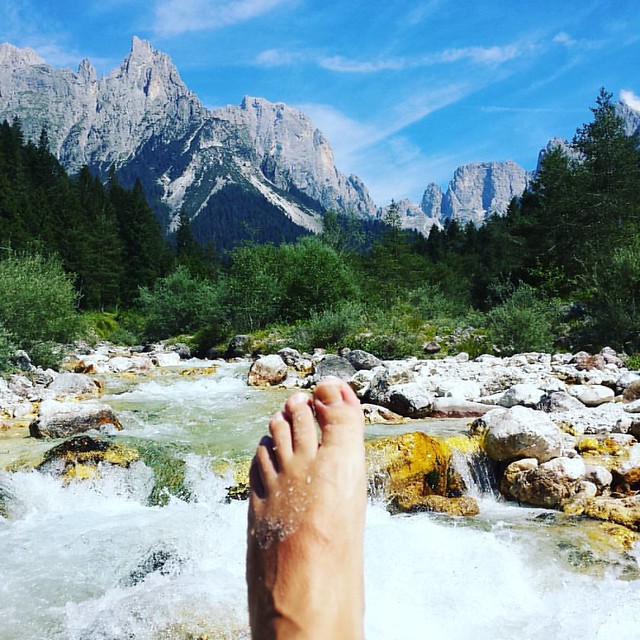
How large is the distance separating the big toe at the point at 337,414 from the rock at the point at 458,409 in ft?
13.5

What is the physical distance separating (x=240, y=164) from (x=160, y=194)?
72.3 ft

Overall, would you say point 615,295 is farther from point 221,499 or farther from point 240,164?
point 240,164

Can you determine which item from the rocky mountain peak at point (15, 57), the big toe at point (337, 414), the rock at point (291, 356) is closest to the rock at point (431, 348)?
the rock at point (291, 356)

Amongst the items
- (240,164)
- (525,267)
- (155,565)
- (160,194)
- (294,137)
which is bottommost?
(155,565)

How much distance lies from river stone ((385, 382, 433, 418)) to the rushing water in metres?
1.87

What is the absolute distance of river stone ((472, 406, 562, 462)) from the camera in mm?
3666

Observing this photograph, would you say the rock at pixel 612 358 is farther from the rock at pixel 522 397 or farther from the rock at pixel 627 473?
the rock at pixel 627 473

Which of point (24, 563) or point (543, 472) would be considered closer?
point (24, 563)

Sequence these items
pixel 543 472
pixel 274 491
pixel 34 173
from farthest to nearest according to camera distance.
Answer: pixel 34 173 < pixel 543 472 < pixel 274 491

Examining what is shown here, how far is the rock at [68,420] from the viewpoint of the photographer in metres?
4.64

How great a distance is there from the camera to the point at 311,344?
12.0 meters

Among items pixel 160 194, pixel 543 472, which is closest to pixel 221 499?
pixel 543 472

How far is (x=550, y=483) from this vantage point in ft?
11.0

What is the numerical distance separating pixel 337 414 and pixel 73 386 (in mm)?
6776
